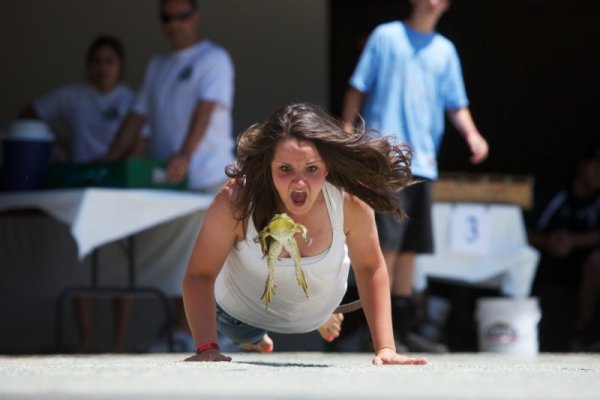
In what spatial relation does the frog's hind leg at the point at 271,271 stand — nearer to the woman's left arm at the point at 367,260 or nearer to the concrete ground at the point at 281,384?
the woman's left arm at the point at 367,260

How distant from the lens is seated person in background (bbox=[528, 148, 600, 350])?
9.11m

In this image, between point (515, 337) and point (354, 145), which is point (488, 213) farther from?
point (354, 145)

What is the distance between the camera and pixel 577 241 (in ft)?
30.2

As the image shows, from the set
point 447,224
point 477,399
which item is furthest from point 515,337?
point 477,399

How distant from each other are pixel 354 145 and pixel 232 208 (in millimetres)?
442

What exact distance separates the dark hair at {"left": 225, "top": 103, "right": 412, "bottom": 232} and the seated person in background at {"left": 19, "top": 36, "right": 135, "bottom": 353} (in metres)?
3.70

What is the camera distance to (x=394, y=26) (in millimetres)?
6574

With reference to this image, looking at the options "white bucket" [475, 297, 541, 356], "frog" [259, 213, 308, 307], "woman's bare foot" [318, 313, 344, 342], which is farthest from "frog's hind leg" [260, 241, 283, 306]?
"white bucket" [475, 297, 541, 356]

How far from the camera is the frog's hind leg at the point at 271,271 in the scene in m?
4.10

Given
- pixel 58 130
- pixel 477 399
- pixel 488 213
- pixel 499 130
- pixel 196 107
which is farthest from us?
pixel 499 130

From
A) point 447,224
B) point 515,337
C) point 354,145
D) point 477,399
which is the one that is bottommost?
point 515,337

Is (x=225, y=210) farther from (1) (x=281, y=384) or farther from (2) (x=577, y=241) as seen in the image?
(2) (x=577, y=241)

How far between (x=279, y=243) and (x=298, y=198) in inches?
6.0

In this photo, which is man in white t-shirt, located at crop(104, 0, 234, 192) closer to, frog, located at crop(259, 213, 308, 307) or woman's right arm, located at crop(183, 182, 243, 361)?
woman's right arm, located at crop(183, 182, 243, 361)
